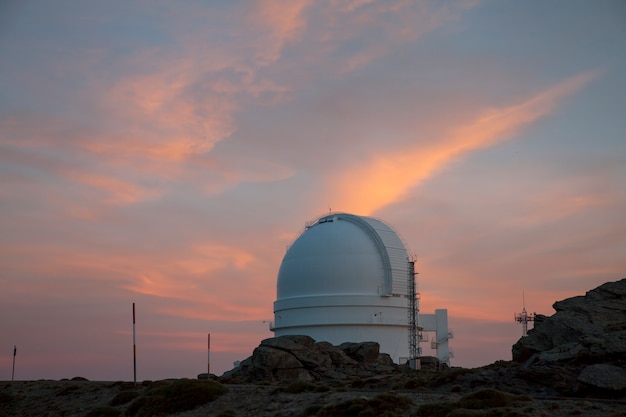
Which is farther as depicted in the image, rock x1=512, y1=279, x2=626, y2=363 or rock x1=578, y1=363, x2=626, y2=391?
rock x1=512, y1=279, x2=626, y2=363

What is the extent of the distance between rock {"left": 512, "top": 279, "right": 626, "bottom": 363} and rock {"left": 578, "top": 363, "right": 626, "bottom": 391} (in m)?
1.89

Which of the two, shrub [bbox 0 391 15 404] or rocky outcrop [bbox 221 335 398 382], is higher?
rocky outcrop [bbox 221 335 398 382]

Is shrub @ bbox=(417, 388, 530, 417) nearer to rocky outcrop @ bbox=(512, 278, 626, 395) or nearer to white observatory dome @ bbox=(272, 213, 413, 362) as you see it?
rocky outcrop @ bbox=(512, 278, 626, 395)

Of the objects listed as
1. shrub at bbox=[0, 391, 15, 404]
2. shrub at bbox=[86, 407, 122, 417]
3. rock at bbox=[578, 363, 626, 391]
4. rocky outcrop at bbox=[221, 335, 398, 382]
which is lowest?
shrub at bbox=[86, 407, 122, 417]

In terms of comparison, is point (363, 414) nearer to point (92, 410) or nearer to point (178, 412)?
point (178, 412)

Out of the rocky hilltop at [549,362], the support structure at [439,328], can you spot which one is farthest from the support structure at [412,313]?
the rocky hilltop at [549,362]

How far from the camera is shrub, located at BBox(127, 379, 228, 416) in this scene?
1129 inches

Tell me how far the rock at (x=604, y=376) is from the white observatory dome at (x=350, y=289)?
2919 centimetres

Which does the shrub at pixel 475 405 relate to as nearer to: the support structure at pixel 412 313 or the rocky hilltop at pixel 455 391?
the rocky hilltop at pixel 455 391

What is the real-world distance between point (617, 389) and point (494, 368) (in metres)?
9.08

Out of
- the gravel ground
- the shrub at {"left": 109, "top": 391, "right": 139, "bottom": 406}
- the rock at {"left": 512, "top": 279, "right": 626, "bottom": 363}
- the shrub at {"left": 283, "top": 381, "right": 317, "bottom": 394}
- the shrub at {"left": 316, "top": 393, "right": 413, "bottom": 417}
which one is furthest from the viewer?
the shrub at {"left": 109, "top": 391, "right": 139, "bottom": 406}

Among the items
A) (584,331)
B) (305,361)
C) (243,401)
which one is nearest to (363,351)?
(305,361)

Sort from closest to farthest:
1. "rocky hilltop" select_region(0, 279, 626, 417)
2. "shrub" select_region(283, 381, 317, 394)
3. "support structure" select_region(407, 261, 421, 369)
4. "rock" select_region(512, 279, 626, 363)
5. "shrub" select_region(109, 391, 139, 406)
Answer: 1. "rocky hilltop" select_region(0, 279, 626, 417)
2. "rock" select_region(512, 279, 626, 363)
3. "shrub" select_region(283, 381, 317, 394)
4. "shrub" select_region(109, 391, 139, 406)
5. "support structure" select_region(407, 261, 421, 369)

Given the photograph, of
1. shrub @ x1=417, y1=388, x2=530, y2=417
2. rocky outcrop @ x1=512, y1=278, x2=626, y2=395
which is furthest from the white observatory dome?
shrub @ x1=417, y1=388, x2=530, y2=417
